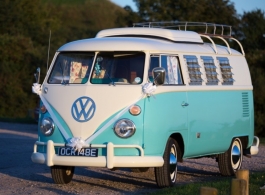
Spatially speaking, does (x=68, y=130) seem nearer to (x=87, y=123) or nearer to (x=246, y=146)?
(x=87, y=123)

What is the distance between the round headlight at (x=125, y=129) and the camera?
34.7 ft

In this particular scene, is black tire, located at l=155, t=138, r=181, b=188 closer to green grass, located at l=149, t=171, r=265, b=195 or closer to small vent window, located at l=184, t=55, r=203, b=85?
green grass, located at l=149, t=171, r=265, b=195

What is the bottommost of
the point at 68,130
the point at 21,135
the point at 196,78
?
the point at 21,135

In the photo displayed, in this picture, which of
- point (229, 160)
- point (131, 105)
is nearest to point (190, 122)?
point (131, 105)

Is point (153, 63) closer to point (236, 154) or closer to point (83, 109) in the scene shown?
point (83, 109)

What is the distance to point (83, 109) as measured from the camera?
10828mm

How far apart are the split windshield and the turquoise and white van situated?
0.05 ft

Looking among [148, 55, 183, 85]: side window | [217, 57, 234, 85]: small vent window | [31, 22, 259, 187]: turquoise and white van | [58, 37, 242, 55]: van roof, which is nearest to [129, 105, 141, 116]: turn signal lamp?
[31, 22, 259, 187]: turquoise and white van

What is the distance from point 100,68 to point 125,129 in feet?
4.18

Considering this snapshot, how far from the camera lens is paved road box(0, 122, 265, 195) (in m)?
11.1

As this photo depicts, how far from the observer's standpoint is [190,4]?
47750 millimetres

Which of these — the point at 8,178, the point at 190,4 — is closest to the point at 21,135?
the point at 8,178

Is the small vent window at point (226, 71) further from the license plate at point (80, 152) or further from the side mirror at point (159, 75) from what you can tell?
Answer: the license plate at point (80, 152)

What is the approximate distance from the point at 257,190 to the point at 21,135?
13.4 metres
